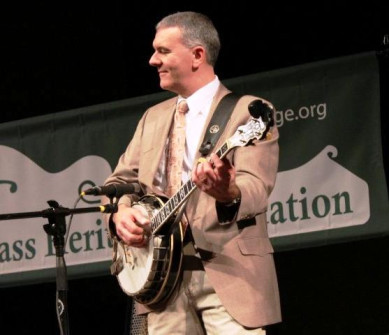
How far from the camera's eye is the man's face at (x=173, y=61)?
3689mm

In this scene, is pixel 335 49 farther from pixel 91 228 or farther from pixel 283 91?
pixel 91 228

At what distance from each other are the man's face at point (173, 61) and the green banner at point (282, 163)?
942mm

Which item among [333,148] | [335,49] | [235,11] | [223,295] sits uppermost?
[235,11]

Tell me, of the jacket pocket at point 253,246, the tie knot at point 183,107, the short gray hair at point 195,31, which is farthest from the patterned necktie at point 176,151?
the jacket pocket at point 253,246

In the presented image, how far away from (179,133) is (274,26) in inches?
81.2

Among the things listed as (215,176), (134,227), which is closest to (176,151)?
(134,227)

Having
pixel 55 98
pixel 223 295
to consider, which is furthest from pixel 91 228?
pixel 223 295

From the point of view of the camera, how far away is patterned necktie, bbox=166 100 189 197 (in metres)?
3.56

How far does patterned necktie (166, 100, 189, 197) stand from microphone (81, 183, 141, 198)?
6.3 inches

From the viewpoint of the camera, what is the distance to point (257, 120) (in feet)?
10.2

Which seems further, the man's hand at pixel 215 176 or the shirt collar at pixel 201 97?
the shirt collar at pixel 201 97

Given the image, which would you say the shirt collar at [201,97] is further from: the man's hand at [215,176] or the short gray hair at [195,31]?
the man's hand at [215,176]

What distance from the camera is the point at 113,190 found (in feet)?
11.7

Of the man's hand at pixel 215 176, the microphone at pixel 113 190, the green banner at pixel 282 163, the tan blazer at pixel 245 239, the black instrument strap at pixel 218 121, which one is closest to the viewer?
the man's hand at pixel 215 176
